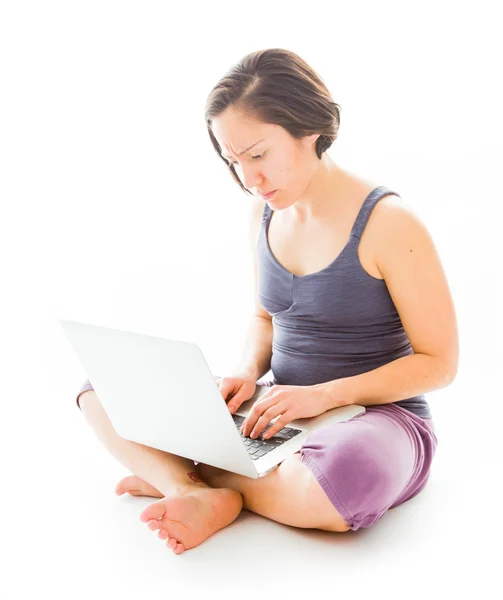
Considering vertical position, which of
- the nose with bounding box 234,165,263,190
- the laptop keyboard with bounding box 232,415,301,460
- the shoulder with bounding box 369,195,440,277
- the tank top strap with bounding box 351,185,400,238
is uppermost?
the nose with bounding box 234,165,263,190

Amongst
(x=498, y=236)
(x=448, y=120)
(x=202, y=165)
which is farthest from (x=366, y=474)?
(x=202, y=165)

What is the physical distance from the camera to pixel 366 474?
1.39 metres

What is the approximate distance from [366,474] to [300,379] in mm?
376

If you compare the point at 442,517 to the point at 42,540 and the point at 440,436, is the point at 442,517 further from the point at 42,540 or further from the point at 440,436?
the point at 42,540

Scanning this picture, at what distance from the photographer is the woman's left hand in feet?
4.84

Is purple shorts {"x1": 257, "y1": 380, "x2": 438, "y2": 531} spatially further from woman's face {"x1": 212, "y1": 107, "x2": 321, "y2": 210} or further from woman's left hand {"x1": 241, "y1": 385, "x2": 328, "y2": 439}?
woman's face {"x1": 212, "y1": 107, "x2": 321, "y2": 210}

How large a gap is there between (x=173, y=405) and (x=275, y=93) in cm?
58

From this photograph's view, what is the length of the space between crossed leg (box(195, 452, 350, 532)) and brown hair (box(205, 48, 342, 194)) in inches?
23.6

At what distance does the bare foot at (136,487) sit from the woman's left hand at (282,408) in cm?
29

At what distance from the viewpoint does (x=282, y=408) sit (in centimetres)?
148

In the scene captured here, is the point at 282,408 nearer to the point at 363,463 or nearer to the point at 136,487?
the point at 363,463

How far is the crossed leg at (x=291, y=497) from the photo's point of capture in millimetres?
1403

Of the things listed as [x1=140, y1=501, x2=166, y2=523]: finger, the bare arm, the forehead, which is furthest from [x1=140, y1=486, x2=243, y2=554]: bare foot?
the forehead

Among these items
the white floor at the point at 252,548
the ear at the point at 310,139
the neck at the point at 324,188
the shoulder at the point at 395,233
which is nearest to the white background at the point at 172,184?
the white floor at the point at 252,548
